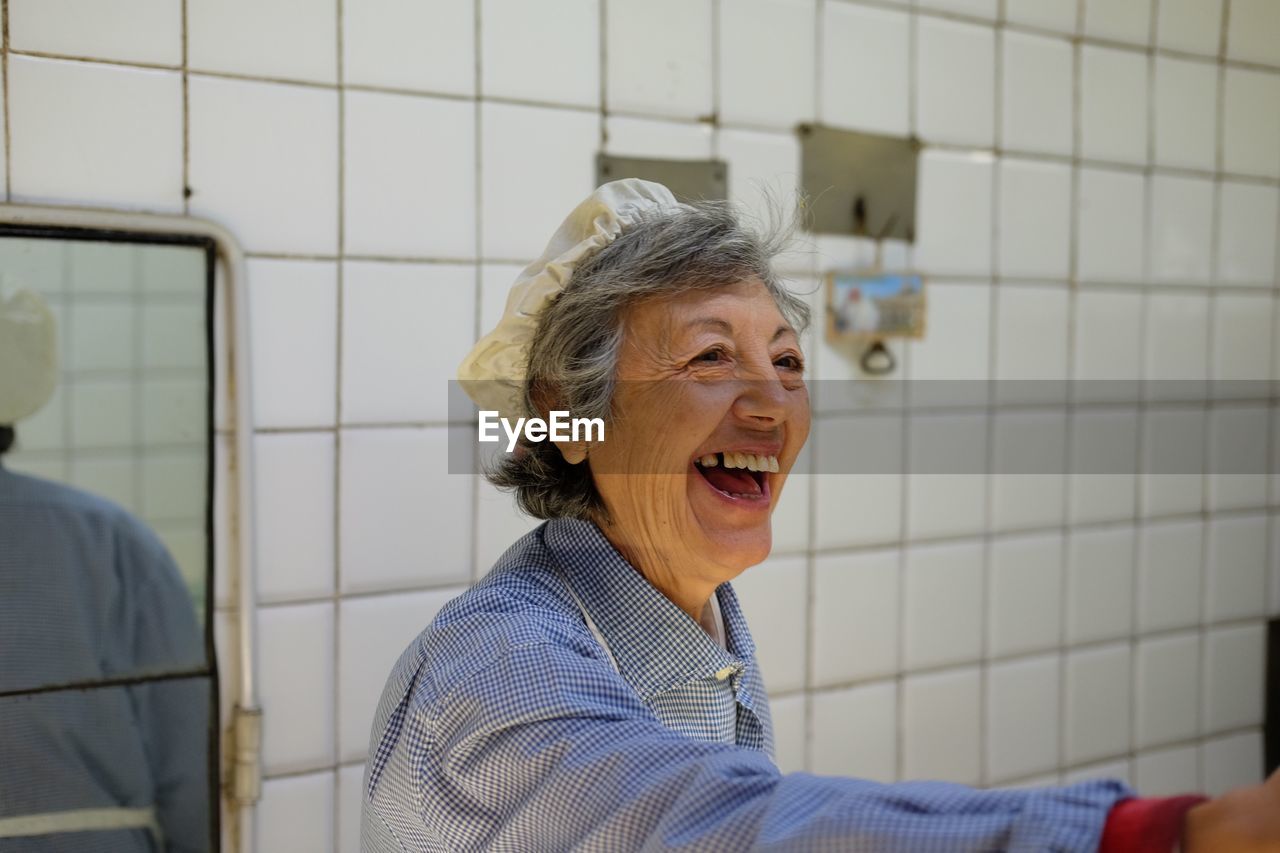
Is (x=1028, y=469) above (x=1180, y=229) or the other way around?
the other way around

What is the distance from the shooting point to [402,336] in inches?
57.6

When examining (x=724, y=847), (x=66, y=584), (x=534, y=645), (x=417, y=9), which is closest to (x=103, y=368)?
(x=66, y=584)

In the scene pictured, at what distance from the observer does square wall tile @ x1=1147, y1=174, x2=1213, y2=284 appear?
2104mm

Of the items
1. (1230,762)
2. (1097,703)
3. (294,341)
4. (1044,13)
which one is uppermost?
(1044,13)

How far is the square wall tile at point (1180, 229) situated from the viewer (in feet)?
6.90

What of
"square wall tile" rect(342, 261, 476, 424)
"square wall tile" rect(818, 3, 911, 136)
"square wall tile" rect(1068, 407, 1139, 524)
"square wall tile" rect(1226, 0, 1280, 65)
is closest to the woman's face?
→ "square wall tile" rect(342, 261, 476, 424)

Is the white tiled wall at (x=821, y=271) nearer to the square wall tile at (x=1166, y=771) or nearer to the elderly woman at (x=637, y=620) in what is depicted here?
the square wall tile at (x=1166, y=771)

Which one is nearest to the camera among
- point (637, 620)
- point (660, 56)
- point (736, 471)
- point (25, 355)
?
point (637, 620)

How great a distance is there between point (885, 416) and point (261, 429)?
37.8 inches

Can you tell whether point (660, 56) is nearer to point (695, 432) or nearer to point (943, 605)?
point (695, 432)

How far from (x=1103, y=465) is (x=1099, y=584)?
0.22m

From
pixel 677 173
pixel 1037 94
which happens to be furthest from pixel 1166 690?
pixel 677 173

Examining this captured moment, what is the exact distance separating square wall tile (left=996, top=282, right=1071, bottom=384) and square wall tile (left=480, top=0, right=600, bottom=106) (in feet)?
2.67

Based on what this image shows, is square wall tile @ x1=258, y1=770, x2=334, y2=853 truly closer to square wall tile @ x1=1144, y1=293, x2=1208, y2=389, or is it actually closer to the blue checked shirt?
the blue checked shirt
